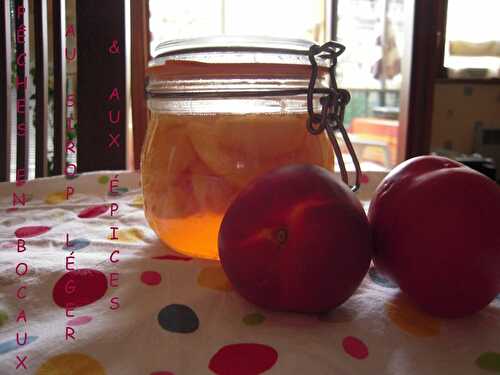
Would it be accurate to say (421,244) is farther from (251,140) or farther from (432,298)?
(251,140)

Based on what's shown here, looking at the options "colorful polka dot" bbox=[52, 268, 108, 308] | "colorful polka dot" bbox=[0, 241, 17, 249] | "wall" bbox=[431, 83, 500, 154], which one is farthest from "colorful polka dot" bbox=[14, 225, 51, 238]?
"wall" bbox=[431, 83, 500, 154]

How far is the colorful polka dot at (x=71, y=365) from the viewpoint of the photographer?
0.73ft

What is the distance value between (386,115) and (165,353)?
2976mm

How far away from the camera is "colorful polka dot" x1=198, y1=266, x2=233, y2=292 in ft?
1.04

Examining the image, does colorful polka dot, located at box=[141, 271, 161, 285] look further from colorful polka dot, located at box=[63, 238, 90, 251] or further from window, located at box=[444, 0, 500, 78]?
window, located at box=[444, 0, 500, 78]

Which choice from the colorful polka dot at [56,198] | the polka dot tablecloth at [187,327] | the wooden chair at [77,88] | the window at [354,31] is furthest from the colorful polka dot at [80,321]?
the window at [354,31]

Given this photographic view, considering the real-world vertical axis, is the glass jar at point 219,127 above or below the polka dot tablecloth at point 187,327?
above

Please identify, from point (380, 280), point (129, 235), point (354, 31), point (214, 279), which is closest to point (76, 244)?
point (129, 235)

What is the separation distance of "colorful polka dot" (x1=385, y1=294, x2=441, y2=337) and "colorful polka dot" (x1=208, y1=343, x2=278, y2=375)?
85mm

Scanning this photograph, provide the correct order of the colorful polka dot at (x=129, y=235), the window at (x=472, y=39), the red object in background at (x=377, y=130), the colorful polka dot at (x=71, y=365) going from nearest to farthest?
1. the colorful polka dot at (x=71, y=365)
2. the colorful polka dot at (x=129, y=235)
3. the window at (x=472, y=39)
4. the red object in background at (x=377, y=130)

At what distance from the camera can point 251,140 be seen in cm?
33

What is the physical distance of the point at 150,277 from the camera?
1.09 ft

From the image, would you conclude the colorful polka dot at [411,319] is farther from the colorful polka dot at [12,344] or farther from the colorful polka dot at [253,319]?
the colorful polka dot at [12,344]

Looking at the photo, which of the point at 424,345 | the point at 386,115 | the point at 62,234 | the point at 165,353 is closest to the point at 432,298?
the point at 424,345
